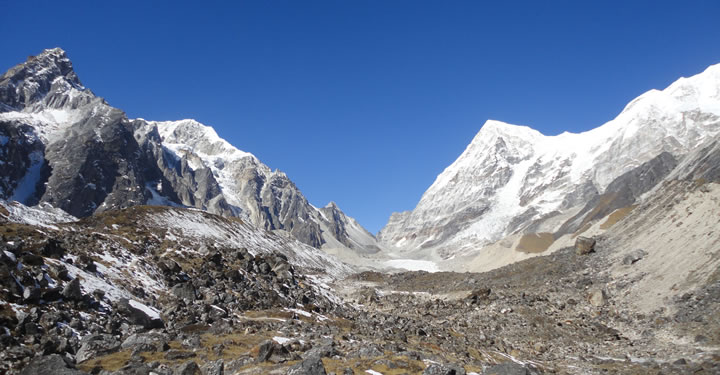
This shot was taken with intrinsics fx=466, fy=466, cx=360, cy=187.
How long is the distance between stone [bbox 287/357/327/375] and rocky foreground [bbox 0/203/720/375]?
7 centimetres

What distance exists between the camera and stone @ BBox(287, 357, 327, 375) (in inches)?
778

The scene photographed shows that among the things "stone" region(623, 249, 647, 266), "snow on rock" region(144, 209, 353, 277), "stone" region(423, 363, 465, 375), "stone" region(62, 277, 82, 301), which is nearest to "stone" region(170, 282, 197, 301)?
"stone" region(62, 277, 82, 301)

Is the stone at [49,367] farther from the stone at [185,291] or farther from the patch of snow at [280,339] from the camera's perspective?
the stone at [185,291]

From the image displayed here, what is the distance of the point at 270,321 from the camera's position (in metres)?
37.4

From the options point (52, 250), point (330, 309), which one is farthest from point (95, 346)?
point (330, 309)

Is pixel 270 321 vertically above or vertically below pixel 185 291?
below

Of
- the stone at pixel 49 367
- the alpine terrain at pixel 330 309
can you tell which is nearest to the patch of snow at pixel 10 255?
the alpine terrain at pixel 330 309

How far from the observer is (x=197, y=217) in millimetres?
87375

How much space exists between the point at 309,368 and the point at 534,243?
16158 cm

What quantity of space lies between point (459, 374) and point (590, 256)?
55148 mm

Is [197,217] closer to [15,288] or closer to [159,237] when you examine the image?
[159,237]

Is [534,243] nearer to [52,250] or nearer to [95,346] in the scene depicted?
[52,250]

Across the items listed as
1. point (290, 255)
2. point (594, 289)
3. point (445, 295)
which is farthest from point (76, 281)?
point (290, 255)

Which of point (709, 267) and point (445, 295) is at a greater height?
point (709, 267)
